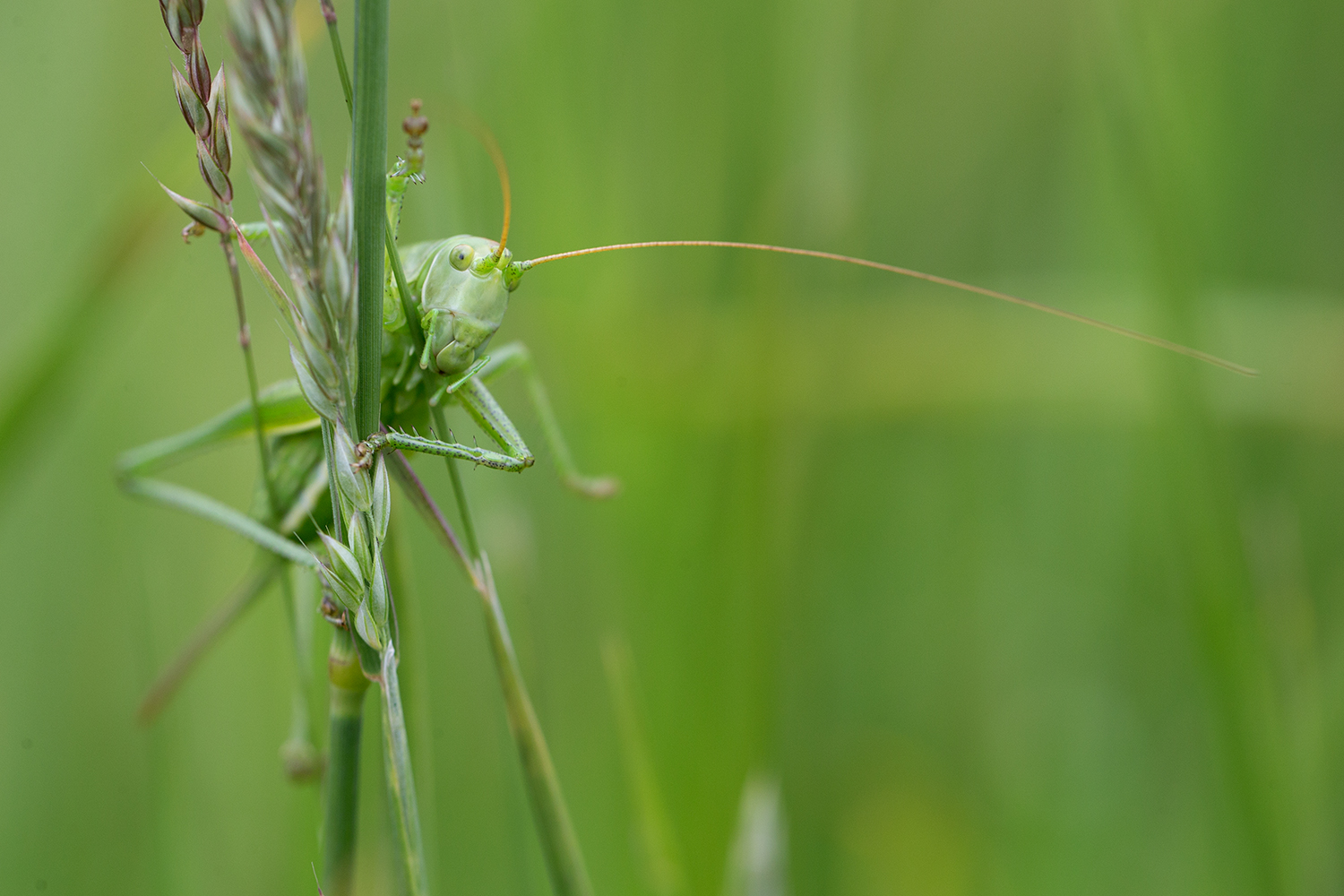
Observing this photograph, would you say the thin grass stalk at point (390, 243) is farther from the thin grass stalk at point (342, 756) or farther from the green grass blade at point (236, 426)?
the thin grass stalk at point (342, 756)

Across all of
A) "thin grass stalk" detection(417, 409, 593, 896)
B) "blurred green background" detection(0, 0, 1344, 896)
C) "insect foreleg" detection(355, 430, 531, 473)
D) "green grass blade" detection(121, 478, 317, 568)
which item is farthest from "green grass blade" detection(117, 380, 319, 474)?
"thin grass stalk" detection(417, 409, 593, 896)

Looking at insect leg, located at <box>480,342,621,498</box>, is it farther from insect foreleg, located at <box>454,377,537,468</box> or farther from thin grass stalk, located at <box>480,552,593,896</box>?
thin grass stalk, located at <box>480,552,593,896</box>

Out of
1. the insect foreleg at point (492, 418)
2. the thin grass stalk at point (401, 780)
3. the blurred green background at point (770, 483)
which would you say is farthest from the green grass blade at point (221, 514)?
the thin grass stalk at point (401, 780)

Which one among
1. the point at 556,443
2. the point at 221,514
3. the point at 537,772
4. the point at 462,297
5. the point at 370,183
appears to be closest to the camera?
the point at 370,183

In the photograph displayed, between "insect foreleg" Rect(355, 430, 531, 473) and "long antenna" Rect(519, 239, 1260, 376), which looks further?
"long antenna" Rect(519, 239, 1260, 376)

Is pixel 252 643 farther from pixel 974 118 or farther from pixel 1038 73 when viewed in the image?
pixel 1038 73

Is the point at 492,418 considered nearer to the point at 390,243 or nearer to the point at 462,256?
the point at 462,256

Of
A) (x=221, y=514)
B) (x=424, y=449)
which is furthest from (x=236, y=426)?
(x=424, y=449)
